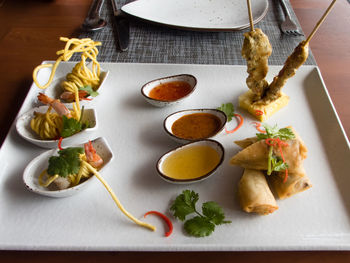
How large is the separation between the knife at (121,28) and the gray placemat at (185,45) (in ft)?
0.20

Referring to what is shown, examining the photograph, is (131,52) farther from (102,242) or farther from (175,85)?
(102,242)

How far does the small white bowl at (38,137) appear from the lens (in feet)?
7.53

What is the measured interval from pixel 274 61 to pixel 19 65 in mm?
2870

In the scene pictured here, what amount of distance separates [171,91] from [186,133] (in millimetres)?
561

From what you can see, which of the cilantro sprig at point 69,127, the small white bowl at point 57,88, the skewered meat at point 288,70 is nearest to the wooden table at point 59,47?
the small white bowl at point 57,88

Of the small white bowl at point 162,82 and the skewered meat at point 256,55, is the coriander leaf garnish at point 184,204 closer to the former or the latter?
the small white bowl at point 162,82

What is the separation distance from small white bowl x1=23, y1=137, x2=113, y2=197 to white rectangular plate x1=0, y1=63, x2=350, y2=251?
0.29 feet

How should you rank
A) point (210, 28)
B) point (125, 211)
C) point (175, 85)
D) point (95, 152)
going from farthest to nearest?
point (210, 28)
point (175, 85)
point (95, 152)
point (125, 211)

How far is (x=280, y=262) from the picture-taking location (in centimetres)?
175

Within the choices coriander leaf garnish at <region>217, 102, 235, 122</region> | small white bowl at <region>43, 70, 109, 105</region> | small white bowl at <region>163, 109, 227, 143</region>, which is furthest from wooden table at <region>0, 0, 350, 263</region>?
coriander leaf garnish at <region>217, 102, 235, 122</region>

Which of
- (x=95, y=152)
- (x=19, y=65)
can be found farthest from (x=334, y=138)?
(x=19, y=65)

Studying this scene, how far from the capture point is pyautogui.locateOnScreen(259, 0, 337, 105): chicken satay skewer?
2217 millimetres

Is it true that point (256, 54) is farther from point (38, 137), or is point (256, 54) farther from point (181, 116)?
point (38, 137)

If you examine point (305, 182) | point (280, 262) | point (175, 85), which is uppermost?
point (175, 85)
